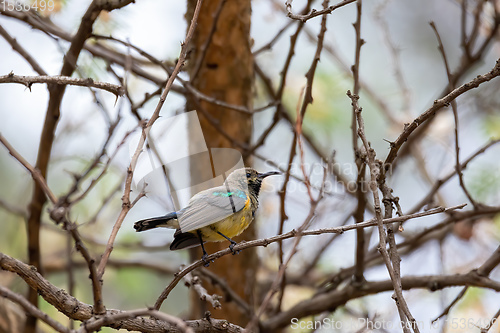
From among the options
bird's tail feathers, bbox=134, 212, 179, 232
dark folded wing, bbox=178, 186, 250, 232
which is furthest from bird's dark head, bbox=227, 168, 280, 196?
bird's tail feathers, bbox=134, 212, 179, 232

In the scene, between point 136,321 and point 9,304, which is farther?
point 9,304

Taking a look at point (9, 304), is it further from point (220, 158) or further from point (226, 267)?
point (220, 158)

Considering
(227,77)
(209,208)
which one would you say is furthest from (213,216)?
(227,77)

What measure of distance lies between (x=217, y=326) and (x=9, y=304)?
3.06 m

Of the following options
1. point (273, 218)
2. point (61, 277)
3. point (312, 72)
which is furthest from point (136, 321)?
point (61, 277)

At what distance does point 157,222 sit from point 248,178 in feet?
3.19

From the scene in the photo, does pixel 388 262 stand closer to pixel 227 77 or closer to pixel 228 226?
pixel 228 226

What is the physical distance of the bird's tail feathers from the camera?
2549mm

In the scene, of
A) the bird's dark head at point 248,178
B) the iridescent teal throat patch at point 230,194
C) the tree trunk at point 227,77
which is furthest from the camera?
the tree trunk at point 227,77

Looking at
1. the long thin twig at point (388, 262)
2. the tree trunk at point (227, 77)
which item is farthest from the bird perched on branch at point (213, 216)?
the tree trunk at point (227, 77)

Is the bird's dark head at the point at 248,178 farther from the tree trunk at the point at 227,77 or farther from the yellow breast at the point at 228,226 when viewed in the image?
the tree trunk at the point at 227,77

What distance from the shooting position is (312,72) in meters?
3.56

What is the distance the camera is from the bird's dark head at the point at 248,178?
3.10 metres

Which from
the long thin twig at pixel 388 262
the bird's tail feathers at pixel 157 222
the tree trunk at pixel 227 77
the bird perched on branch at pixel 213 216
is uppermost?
the tree trunk at pixel 227 77
